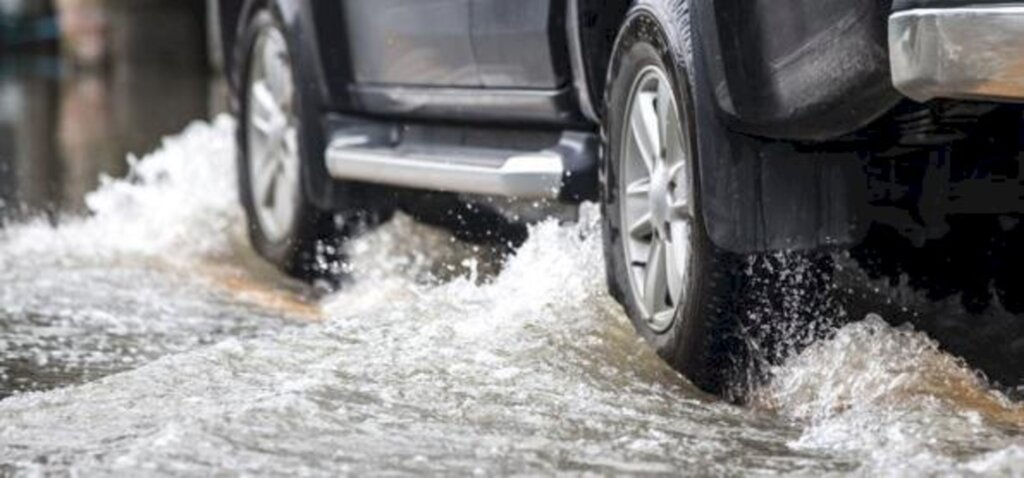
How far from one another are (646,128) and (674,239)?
291 millimetres

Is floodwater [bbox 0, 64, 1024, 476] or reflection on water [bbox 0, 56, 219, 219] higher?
floodwater [bbox 0, 64, 1024, 476]

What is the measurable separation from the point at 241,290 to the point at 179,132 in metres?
8.55

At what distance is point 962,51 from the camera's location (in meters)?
3.80

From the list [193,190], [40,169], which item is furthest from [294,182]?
[40,169]

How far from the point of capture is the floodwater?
3.89m

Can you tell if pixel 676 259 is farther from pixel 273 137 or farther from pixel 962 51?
pixel 273 137

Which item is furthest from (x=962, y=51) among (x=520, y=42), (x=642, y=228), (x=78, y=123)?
(x=78, y=123)

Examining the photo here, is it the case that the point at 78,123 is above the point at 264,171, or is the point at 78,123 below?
below

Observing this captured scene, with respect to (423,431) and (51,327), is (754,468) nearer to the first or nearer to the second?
(423,431)

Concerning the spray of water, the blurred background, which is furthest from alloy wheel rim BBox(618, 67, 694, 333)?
the blurred background

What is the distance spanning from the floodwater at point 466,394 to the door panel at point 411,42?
52 centimetres

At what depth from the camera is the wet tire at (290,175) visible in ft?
22.9

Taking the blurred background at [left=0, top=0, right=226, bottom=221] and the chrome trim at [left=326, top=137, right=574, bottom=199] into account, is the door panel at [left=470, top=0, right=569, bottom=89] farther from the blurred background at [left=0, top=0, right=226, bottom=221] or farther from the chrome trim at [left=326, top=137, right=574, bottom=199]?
the blurred background at [left=0, top=0, right=226, bottom=221]

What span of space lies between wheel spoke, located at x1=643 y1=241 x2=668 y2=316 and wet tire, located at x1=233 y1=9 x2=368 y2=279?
2.17 meters
